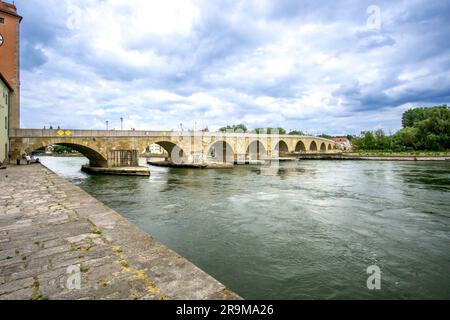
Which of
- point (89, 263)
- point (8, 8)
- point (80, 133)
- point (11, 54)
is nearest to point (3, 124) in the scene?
point (80, 133)

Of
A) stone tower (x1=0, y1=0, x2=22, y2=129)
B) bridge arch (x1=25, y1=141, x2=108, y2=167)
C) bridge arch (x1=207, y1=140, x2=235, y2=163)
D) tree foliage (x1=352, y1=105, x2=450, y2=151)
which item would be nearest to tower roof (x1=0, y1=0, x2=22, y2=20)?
stone tower (x1=0, y1=0, x2=22, y2=129)

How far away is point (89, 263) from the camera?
3.01 meters

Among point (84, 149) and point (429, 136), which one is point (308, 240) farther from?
point (429, 136)

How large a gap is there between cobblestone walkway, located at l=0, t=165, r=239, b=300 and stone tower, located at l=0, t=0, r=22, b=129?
2247 cm

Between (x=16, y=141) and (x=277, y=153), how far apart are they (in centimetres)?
4226

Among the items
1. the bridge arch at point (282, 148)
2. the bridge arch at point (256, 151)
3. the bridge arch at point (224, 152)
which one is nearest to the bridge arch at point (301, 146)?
the bridge arch at point (282, 148)

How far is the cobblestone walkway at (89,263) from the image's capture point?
2.43 meters

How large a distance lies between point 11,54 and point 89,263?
1059 inches

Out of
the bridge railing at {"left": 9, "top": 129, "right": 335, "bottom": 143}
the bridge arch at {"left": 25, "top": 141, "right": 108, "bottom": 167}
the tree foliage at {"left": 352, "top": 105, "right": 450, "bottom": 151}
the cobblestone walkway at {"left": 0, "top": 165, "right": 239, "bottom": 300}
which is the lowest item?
the cobblestone walkway at {"left": 0, "top": 165, "right": 239, "bottom": 300}

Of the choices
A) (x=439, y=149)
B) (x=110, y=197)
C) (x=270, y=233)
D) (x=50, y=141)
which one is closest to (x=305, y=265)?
(x=270, y=233)

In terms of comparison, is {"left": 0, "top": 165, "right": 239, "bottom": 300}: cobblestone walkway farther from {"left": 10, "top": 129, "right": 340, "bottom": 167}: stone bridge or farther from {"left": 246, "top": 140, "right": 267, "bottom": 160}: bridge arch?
{"left": 246, "top": 140, "right": 267, "bottom": 160}: bridge arch

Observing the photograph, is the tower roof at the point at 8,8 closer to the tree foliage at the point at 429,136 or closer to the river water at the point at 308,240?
the river water at the point at 308,240

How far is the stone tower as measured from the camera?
21.5 meters

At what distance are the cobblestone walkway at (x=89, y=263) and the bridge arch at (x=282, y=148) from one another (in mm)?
50105
